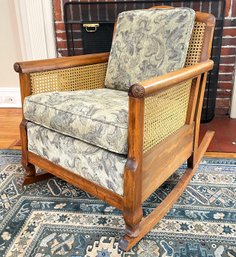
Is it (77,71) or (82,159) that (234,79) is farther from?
(82,159)

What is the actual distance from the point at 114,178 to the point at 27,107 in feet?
1.67

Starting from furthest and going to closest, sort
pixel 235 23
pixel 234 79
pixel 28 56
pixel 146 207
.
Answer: pixel 28 56
pixel 234 79
pixel 235 23
pixel 146 207

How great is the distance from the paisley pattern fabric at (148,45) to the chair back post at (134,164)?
0.47 meters

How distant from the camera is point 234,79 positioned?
2.06 m

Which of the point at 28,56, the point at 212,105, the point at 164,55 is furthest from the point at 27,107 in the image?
the point at 212,105

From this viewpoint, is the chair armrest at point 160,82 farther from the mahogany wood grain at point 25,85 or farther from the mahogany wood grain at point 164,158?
the mahogany wood grain at point 25,85

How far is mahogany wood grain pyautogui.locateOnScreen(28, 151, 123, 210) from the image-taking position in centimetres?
104

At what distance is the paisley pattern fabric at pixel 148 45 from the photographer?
A: 1.27 meters

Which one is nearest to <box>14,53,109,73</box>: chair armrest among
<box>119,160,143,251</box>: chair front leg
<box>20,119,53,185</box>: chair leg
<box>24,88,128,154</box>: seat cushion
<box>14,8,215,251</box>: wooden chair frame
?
<box>14,8,215,251</box>: wooden chair frame

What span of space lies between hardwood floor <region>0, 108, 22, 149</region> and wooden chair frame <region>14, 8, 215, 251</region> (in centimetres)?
52

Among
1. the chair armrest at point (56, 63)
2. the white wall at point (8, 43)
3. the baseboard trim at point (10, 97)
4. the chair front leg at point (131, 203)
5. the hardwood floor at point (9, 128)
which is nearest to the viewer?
the chair front leg at point (131, 203)

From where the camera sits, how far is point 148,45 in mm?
1349

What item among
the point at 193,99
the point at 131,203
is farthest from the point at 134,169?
the point at 193,99

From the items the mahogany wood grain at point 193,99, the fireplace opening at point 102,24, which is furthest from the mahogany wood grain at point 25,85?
the fireplace opening at point 102,24
